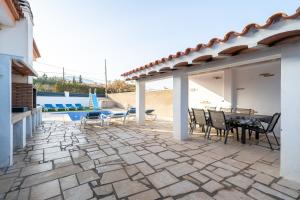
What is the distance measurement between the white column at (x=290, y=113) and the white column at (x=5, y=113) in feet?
20.2

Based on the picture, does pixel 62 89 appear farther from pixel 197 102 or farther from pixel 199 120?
pixel 199 120

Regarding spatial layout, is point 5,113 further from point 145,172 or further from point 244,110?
point 244,110

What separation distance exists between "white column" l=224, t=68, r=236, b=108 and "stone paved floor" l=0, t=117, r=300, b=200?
3.33 m

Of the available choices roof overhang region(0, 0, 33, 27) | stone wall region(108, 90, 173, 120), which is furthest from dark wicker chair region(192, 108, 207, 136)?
roof overhang region(0, 0, 33, 27)

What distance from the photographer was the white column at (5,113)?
366cm

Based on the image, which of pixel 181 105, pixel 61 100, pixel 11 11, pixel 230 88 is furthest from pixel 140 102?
pixel 61 100

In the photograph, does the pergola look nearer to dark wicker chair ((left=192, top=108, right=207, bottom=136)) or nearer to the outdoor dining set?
the outdoor dining set

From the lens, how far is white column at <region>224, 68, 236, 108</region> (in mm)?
8162

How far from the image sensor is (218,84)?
903cm

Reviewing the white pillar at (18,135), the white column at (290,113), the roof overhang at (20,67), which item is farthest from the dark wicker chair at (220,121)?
the white pillar at (18,135)

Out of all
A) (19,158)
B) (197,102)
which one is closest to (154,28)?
(197,102)

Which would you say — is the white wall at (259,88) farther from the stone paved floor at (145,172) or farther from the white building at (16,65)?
the white building at (16,65)

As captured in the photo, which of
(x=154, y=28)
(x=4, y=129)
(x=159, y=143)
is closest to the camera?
(x=4, y=129)

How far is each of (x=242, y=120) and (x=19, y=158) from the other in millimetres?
6860
